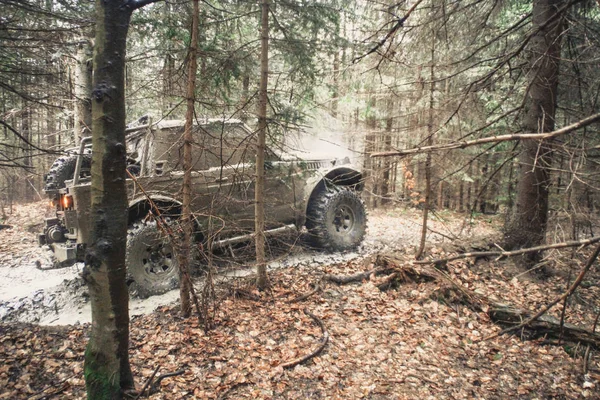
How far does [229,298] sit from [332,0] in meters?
4.54

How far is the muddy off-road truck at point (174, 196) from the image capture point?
174 inches

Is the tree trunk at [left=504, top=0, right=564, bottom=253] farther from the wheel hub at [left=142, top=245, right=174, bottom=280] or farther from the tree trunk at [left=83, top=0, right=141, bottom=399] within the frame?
the wheel hub at [left=142, top=245, right=174, bottom=280]

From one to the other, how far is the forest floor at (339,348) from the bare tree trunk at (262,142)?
38cm

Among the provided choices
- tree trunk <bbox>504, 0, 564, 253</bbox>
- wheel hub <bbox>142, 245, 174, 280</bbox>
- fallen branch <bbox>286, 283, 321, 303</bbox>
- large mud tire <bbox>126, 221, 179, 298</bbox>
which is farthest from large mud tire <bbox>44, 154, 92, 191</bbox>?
tree trunk <bbox>504, 0, 564, 253</bbox>

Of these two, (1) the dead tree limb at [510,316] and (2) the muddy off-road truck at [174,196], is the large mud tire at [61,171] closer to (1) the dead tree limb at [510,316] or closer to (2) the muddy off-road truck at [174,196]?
(2) the muddy off-road truck at [174,196]

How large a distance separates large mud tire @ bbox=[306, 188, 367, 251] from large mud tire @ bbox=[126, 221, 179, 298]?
8.40ft

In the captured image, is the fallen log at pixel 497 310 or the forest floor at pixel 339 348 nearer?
the forest floor at pixel 339 348

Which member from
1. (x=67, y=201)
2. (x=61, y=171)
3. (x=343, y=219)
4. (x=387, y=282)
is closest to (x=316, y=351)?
(x=387, y=282)

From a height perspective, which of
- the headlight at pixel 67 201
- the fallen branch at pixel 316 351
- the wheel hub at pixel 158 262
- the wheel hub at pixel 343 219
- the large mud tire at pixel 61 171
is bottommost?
the fallen branch at pixel 316 351

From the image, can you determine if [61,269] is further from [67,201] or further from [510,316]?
[510,316]

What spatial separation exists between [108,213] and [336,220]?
535cm

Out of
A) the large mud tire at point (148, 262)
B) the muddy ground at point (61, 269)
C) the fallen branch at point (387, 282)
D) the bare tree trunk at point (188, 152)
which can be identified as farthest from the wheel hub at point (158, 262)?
the fallen branch at point (387, 282)

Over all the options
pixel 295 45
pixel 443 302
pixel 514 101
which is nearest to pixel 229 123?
pixel 295 45

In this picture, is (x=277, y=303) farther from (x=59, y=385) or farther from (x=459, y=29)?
(x=459, y=29)
